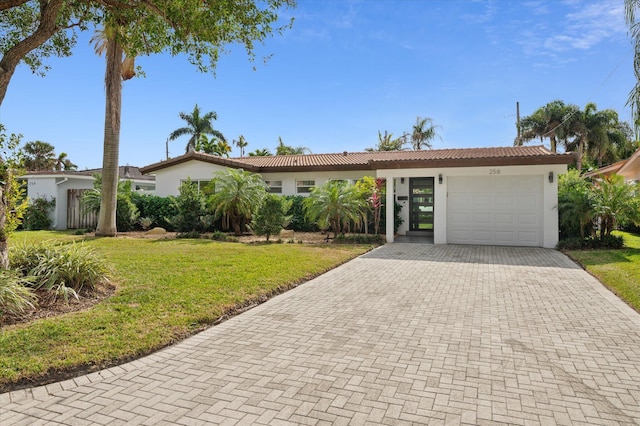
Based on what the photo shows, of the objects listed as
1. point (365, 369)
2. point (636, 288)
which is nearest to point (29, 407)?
point (365, 369)

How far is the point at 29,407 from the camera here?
3.21 metres

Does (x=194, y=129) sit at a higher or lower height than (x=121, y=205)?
higher

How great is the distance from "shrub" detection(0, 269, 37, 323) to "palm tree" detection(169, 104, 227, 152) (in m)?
35.9

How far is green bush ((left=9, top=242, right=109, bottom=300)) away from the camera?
5910 mm

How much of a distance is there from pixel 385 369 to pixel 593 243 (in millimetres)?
11273

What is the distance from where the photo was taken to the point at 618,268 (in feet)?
28.4

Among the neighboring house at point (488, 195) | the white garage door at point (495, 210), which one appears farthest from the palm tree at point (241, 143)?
the white garage door at point (495, 210)

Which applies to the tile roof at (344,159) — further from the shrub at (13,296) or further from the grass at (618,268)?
the shrub at (13,296)

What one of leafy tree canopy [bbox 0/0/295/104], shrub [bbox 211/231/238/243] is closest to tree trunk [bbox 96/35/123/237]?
shrub [bbox 211/231/238/243]

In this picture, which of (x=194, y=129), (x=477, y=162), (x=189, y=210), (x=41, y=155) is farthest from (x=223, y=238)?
(x=41, y=155)

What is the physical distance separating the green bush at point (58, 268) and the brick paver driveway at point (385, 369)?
270cm

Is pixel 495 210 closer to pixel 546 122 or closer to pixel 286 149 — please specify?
pixel 546 122

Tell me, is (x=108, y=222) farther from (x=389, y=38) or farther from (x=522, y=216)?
(x=522, y=216)

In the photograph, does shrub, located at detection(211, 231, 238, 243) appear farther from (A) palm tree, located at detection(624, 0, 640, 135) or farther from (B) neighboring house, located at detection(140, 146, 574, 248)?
(A) palm tree, located at detection(624, 0, 640, 135)
